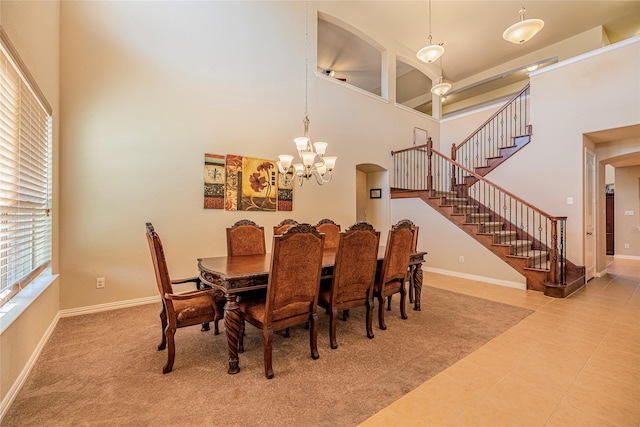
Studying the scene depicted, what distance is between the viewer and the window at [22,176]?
1.84 meters

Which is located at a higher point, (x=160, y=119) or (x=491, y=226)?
(x=160, y=119)

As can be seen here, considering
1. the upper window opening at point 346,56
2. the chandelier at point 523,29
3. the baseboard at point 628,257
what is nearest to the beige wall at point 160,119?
the upper window opening at point 346,56

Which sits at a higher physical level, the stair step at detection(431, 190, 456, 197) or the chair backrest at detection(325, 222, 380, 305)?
the stair step at detection(431, 190, 456, 197)

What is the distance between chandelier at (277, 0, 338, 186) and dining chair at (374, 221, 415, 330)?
1133 millimetres

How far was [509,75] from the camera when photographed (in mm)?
7891

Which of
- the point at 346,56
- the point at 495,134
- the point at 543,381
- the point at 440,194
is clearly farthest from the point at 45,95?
the point at 495,134

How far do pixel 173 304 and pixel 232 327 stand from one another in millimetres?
533

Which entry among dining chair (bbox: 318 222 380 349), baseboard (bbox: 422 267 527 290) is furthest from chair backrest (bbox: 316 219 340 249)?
baseboard (bbox: 422 267 527 290)

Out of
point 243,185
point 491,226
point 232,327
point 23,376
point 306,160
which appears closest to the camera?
point 23,376

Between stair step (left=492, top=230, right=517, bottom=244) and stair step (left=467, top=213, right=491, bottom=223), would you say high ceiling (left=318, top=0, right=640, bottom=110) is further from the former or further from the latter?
stair step (left=492, top=230, right=517, bottom=244)

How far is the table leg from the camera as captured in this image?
204 centimetres

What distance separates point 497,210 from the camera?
591 cm

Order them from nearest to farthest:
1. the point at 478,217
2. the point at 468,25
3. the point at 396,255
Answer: the point at 396,255 < the point at 478,217 < the point at 468,25

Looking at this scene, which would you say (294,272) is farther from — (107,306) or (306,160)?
(107,306)
